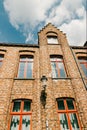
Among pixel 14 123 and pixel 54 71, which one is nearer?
pixel 14 123

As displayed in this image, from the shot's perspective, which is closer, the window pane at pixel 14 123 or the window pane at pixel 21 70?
the window pane at pixel 14 123

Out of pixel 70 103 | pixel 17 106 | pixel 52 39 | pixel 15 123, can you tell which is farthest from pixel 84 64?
pixel 15 123

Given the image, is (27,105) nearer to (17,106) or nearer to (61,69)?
(17,106)

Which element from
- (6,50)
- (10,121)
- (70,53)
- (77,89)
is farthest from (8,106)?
(70,53)

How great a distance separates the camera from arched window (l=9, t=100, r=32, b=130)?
690cm

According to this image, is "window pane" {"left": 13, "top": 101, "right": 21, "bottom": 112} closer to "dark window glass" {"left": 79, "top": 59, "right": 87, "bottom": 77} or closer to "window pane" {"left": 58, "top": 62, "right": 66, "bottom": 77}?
"window pane" {"left": 58, "top": 62, "right": 66, "bottom": 77}

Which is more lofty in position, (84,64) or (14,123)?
(84,64)

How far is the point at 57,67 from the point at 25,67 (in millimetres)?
2545

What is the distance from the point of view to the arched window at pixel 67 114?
704 cm

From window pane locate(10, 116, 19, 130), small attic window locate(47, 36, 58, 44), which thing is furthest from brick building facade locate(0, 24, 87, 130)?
small attic window locate(47, 36, 58, 44)

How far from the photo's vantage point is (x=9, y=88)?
324 inches

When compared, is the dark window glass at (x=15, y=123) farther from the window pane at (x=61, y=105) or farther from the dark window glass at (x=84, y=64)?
the dark window glass at (x=84, y=64)

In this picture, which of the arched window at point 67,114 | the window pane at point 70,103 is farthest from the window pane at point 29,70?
the window pane at point 70,103

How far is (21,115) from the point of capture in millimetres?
7250
